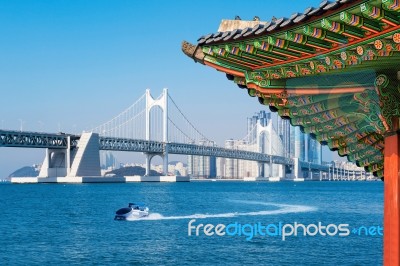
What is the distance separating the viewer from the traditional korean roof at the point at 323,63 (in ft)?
16.1

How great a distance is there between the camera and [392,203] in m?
6.15

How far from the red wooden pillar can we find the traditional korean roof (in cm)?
20

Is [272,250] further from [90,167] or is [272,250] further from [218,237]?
[90,167]

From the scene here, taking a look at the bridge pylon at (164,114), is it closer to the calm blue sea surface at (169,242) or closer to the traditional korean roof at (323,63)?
the calm blue sea surface at (169,242)

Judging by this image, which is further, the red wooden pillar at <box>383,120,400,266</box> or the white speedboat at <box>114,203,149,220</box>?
the white speedboat at <box>114,203,149,220</box>

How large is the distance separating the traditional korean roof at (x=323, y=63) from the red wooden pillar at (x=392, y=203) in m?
0.20

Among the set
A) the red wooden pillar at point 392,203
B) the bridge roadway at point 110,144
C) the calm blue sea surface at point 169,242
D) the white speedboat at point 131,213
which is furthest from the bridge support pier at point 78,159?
the red wooden pillar at point 392,203

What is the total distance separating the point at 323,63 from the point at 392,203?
55.5 inches

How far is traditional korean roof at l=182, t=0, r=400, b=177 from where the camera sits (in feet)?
16.1

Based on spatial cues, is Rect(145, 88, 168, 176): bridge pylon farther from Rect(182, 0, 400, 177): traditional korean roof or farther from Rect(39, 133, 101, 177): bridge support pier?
Rect(182, 0, 400, 177): traditional korean roof

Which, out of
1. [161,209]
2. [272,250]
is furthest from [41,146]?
[272,250]

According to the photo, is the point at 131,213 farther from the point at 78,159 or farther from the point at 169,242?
the point at 78,159

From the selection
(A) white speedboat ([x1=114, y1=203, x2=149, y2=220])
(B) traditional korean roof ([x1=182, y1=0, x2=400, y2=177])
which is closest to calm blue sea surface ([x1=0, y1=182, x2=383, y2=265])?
(A) white speedboat ([x1=114, y1=203, x2=149, y2=220])

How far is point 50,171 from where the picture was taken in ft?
379
